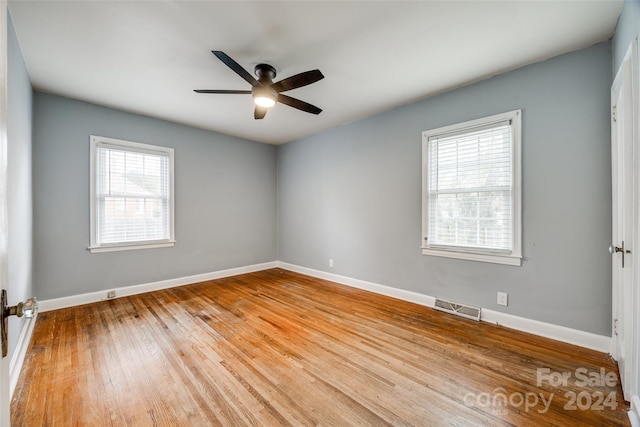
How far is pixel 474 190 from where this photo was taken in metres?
2.96

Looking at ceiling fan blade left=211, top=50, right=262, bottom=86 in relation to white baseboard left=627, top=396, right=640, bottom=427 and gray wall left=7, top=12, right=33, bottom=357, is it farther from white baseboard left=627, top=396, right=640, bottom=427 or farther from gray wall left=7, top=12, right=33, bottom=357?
white baseboard left=627, top=396, right=640, bottom=427

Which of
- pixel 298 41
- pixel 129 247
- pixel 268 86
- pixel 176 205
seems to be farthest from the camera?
pixel 176 205

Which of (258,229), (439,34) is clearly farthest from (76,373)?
(439,34)

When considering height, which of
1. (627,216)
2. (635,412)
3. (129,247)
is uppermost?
(627,216)

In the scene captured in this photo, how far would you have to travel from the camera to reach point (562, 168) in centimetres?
245

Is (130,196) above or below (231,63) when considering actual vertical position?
below

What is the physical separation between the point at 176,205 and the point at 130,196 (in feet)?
2.04

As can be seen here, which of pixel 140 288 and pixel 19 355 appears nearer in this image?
pixel 19 355

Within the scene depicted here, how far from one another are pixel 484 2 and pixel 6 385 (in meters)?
3.11

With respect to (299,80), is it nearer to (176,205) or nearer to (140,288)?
(176,205)

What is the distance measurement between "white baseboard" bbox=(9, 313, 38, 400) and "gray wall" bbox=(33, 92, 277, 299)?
0.91 metres

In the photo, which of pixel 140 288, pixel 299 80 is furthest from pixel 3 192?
pixel 140 288

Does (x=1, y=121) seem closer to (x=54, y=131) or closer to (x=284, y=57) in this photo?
(x=284, y=57)

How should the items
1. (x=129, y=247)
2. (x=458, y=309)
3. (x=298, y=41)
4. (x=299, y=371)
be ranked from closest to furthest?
(x=299, y=371)
(x=298, y=41)
(x=458, y=309)
(x=129, y=247)
